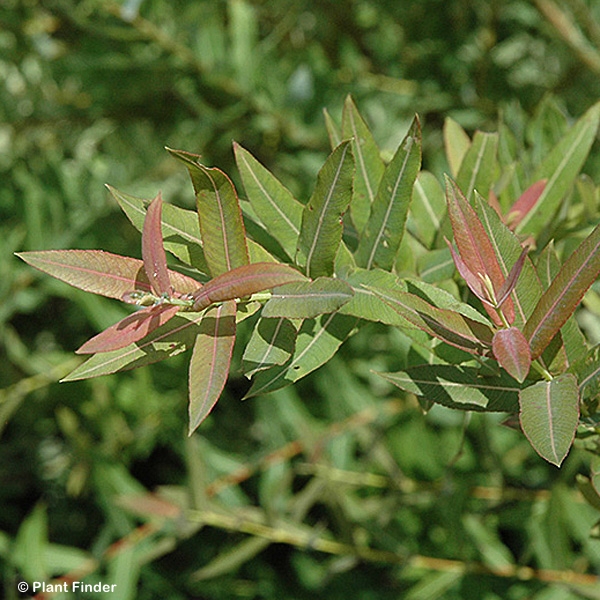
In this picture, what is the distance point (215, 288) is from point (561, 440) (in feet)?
0.60

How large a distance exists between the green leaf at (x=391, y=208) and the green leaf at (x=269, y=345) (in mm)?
84

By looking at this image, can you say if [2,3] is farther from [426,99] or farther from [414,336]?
[414,336]

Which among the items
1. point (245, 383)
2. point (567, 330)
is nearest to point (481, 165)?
point (567, 330)

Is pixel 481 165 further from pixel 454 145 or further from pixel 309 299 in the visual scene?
pixel 309 299

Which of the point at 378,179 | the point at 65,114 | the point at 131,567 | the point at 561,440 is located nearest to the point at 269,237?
the point at 378,179

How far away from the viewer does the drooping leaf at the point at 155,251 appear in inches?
14.7

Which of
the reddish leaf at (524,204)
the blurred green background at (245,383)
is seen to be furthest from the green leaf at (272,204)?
the blurred green background at (245,383)

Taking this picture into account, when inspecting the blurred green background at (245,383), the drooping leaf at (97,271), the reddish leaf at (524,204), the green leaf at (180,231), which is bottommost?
the blurred green background at (245,383)

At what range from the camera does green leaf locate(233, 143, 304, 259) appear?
451 millimetres

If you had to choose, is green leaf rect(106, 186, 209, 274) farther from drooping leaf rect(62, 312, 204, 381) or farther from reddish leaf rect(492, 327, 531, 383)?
reddish leaf rect(492, 327, 531, 383)

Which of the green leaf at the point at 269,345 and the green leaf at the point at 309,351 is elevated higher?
the green leaf at the point at 269,345

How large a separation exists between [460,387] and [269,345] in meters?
0.11

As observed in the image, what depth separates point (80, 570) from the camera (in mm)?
988

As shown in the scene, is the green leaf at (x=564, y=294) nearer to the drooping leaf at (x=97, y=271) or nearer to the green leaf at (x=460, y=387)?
the green leaf at (x=460, y=387)
